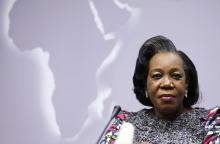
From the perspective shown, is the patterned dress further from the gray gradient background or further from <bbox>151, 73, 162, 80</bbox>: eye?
the gray gradient background

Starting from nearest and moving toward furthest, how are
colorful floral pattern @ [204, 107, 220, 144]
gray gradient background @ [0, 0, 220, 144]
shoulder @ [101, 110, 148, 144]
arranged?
colorful floral pattern @ [204, 107, 220, 144] < shoulder @ [101, 110, 148, 144] < gray gradient background @ [0, 0, 220, 144]

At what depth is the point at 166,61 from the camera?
103 centimetres

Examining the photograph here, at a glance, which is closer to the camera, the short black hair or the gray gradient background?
A: the short black hair

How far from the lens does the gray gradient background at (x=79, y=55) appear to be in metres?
1.66

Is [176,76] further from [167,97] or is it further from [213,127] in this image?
[213,127]

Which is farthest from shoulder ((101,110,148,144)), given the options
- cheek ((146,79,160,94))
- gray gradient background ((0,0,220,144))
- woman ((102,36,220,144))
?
gray gradient background ((0,0,220,144))

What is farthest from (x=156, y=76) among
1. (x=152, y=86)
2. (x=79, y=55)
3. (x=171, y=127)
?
(x=79, y=55)

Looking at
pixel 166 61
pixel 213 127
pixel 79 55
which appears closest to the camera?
pixel 213 127

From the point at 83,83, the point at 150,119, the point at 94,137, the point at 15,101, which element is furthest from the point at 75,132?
the point at 150,119

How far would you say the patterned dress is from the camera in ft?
3.14

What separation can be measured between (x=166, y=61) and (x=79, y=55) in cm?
79

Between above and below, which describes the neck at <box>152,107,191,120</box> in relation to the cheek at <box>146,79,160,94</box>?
below

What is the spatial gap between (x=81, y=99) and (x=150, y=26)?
0.46 metres

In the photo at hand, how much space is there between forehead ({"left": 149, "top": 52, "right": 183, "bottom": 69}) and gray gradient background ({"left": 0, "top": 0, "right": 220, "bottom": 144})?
0.58 metres
